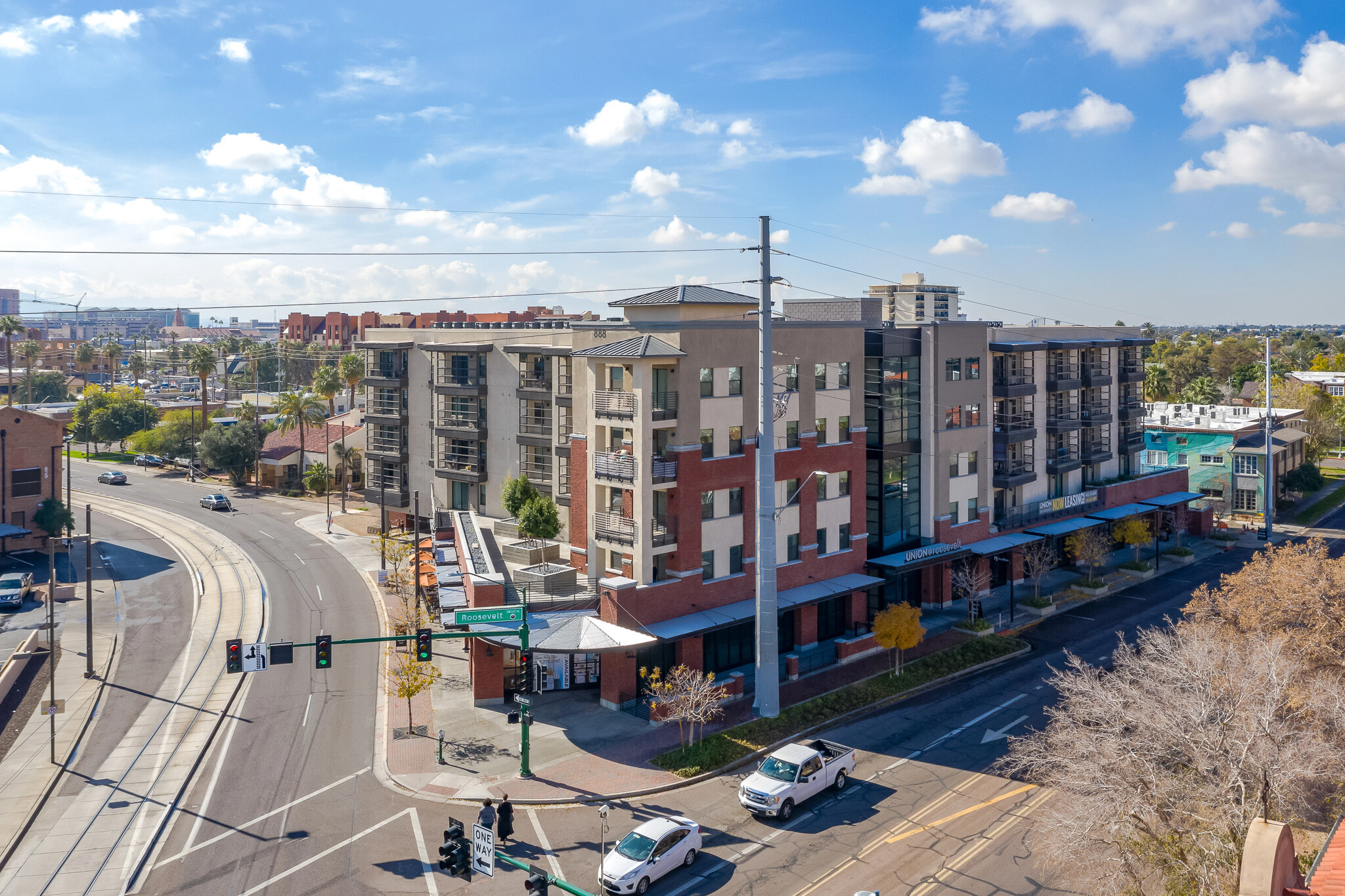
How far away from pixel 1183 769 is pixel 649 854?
15.0 m

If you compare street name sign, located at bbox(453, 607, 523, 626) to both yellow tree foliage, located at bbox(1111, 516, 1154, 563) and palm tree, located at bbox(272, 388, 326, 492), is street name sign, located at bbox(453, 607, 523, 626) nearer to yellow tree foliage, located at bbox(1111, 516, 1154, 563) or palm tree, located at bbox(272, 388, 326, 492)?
yellow tree foliage, located at bbox(1111, 516, 1154, 563)

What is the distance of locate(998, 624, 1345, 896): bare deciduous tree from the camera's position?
21062 mm

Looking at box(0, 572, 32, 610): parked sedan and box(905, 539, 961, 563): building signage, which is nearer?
box(905, 539, 961, 563): building signage

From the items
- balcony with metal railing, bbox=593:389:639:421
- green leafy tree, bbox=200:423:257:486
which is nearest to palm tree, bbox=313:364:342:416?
green leafy tree, bbox=200:423:257:486

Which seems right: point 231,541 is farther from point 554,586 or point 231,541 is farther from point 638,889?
point 638,889

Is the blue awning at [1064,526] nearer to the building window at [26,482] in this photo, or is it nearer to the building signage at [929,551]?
the building signage at [929,551]

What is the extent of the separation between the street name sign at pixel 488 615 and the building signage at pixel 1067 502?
41.3m

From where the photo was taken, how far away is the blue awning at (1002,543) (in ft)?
175

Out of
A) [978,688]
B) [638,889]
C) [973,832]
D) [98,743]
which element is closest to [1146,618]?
[978,688]

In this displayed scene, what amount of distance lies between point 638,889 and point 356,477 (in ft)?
253

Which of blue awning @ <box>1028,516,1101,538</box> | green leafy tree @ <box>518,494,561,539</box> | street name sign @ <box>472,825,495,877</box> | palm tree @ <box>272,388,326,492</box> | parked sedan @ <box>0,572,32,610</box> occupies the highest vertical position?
palm tree @ <box>272,388,326,492</box>

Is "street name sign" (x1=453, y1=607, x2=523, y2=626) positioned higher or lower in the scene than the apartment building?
lower

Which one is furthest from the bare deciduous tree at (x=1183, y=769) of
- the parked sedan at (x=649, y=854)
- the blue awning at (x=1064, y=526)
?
the blue awning at (x=1064, y=526)

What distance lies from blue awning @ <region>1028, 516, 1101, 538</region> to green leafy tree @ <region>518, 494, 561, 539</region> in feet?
105
